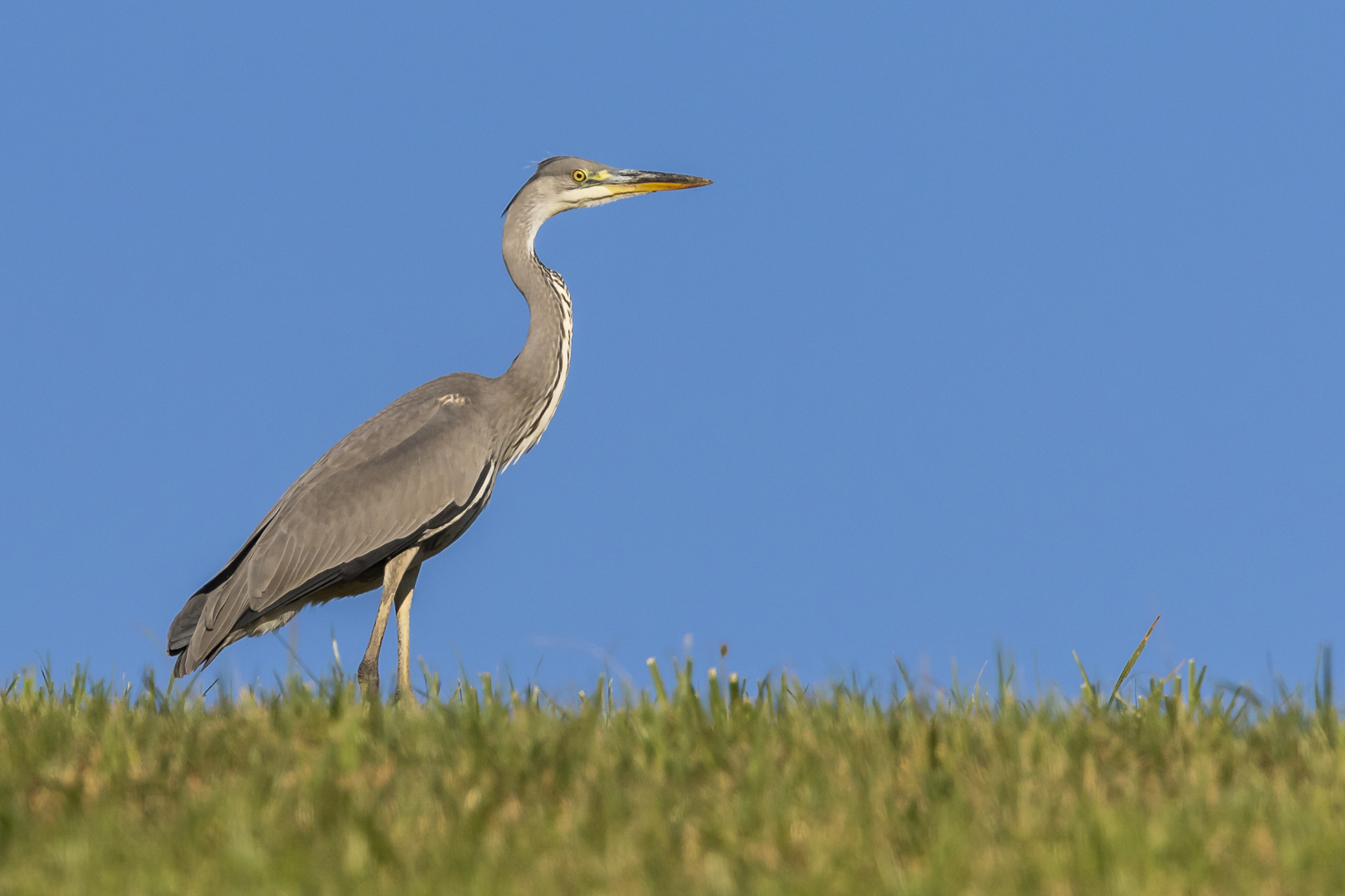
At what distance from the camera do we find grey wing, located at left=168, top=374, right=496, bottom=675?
26.9 feet

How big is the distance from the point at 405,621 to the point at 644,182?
379cm

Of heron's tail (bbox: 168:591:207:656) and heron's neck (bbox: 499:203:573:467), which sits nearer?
heron's tail (bbox: 168:591:207:656)

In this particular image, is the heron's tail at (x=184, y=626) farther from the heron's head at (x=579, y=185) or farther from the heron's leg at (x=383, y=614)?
the heron's head at (x=579, y=185)

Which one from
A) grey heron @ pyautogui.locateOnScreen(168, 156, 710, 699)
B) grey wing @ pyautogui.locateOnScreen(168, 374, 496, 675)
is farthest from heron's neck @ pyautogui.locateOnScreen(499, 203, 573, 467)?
grey wing @ pyautogui.locateOnScreen(168, 374, 496, 675)

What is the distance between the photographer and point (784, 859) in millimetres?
3746

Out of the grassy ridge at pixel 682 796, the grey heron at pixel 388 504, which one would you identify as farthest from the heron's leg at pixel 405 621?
the grassy ridge at pixel 682 796

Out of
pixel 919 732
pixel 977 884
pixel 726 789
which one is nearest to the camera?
pixel 977 884

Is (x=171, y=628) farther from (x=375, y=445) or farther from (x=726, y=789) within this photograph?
(x=726, y=789)

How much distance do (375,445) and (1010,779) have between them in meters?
5.37

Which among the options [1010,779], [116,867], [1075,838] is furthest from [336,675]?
[1075,838]

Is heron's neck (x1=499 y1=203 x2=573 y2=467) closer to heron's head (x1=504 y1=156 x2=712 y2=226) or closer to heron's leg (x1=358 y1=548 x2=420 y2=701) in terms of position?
heron's head (x1=504 y1=156 x2=712 y2=226)

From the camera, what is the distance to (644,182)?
32.1 feet

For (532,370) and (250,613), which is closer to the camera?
(250,613)

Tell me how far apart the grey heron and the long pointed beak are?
111cm
